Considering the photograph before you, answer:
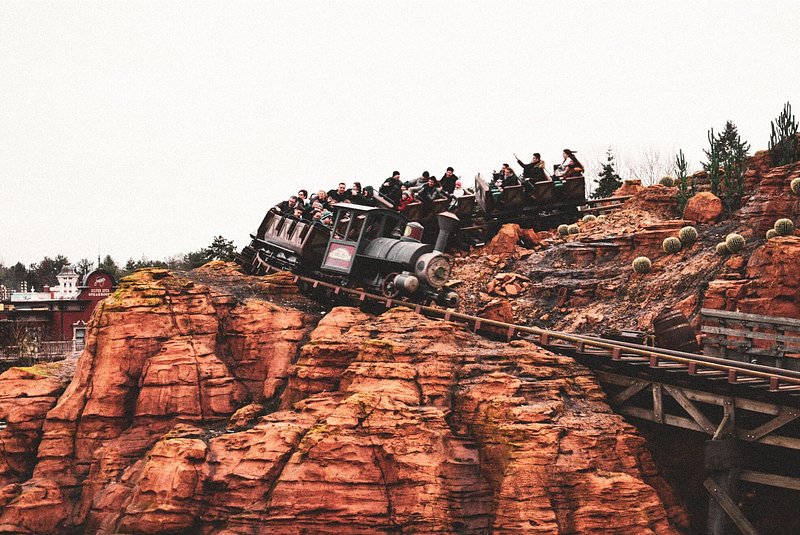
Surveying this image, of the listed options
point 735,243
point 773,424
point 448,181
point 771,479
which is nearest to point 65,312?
point 448,181

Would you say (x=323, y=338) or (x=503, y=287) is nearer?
(x=323, y=338)

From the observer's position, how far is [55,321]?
194 ft

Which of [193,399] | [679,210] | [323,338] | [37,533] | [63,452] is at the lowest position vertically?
[37,533]

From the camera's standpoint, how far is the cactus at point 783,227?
25.2 metres

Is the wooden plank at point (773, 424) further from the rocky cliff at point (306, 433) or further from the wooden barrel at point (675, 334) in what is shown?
the wooden barrel at point (675, 334)

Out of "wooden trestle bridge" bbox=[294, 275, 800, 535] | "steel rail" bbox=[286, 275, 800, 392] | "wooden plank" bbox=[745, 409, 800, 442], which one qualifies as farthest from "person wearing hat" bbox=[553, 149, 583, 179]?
"wooden plank" bbox=[745, 409, 800, 442]

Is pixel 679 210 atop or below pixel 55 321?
atop

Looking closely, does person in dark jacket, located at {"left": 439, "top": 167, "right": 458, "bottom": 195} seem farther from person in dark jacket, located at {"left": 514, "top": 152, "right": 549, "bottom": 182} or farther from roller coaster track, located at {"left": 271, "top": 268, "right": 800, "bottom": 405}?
roller coaster track, located at {"left": 271, "top": 268, "right": 800, "bottom": 405}

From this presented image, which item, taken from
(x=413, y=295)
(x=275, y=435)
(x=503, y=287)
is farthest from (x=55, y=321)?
(x=275, y=435)

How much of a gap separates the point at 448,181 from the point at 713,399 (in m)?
18.6

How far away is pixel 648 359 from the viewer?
60.3 ft

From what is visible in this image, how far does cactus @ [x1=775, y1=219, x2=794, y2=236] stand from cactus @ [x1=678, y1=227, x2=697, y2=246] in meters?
3.42

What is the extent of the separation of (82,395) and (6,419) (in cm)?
185

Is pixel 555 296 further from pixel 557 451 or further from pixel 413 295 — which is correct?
pixel 557 451
